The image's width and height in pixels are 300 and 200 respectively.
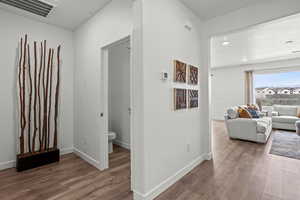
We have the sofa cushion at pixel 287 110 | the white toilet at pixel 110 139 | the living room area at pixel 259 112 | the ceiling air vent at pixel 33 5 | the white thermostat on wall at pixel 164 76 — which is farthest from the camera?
the sofa cushion at pixel 287 110

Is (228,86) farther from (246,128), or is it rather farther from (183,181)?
(183,181)

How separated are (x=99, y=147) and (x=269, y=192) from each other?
250 cm

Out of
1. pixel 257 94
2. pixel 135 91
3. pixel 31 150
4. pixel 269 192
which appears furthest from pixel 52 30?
pixel 257 94

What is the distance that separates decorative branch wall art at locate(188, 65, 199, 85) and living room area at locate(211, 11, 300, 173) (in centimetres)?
92

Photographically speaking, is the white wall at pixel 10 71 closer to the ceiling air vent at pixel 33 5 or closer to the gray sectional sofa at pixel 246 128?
the ceiling air vent at pixel 33 5

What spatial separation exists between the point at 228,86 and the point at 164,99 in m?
6.70

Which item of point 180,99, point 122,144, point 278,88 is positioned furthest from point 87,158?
point 278,88

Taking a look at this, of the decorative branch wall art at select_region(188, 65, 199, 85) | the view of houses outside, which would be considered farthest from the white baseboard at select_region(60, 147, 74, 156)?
the view of houses outside

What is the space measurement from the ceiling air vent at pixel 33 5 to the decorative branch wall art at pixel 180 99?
247 cm

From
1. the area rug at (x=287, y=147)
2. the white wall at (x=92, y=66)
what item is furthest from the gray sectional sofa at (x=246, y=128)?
the white wall at (x=92, y=66)

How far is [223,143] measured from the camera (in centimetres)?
386

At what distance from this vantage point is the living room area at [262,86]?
3481 mm

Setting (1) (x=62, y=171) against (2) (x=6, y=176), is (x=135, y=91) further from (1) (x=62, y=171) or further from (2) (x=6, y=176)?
(2) (x=6, y=176)

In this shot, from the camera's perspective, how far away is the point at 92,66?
106 inches
